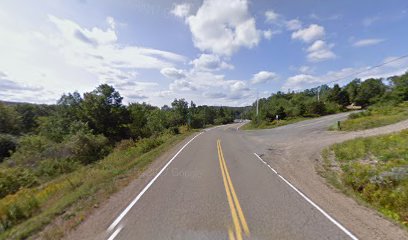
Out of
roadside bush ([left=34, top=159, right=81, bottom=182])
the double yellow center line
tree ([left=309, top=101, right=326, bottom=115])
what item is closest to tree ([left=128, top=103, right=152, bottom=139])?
roadside bush ([left=34, top=159, right=81, bottom=182])

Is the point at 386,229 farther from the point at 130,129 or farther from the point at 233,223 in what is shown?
the point at 130,129

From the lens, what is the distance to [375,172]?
31.8 ft

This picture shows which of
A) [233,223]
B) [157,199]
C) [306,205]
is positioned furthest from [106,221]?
[306,205]

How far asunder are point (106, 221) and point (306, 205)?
17.7ft

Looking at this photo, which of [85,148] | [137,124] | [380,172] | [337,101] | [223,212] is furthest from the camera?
[337,101]

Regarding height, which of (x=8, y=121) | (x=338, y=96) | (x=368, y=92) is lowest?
(x=8, y=121)

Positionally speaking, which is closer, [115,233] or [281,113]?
[115,233]

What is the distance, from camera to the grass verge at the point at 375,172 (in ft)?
24.9

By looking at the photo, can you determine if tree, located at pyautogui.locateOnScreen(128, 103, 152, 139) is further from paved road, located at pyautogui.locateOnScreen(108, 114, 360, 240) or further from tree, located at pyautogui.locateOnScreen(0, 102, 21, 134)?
paved road, located at pyautogui.locateOnScreen(108, 114, 360, 240)

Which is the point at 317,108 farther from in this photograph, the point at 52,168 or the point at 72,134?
the point at 52,168

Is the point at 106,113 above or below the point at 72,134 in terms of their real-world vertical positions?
above

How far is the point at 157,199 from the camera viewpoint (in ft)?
24.4

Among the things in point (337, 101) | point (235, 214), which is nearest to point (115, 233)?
point (235, 214)

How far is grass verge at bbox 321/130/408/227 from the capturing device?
24.9 ft
